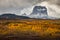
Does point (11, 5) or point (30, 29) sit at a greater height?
point (11, 5)

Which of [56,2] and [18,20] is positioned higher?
[56,2]

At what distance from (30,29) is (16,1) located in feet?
5.51

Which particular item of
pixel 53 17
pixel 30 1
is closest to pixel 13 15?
pixel 30 1

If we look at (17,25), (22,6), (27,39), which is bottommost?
(27,39)

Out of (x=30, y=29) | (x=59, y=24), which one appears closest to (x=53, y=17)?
(x=59, y=24)

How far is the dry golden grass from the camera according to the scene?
360 inches

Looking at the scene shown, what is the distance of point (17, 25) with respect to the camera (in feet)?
31.2

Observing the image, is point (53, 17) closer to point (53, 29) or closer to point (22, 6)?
point (53, 29)

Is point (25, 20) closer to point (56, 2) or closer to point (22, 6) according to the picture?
point (22, 6)

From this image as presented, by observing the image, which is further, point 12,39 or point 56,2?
point 56,2

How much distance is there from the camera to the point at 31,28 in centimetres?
935

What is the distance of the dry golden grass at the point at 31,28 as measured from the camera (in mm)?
9141

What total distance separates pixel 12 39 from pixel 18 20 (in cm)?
133

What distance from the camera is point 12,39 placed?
877 centimetres
